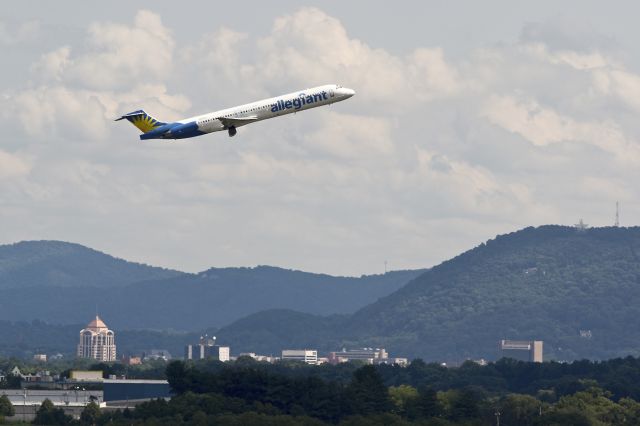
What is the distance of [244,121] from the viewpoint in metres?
200
